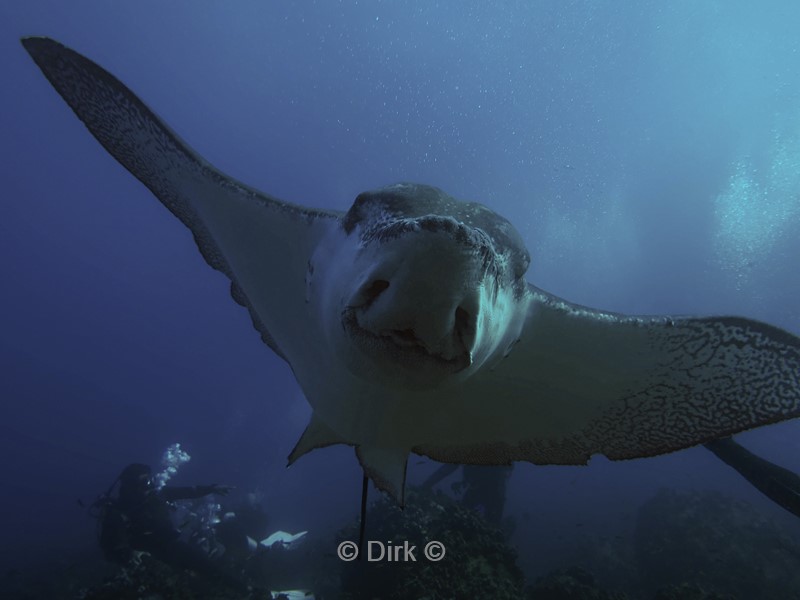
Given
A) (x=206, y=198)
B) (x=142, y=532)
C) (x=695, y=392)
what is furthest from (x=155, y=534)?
(x=695, y=392)

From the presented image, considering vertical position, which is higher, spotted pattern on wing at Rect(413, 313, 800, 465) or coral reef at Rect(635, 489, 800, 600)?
coral reef at Rect(635, 489, 800, 600)

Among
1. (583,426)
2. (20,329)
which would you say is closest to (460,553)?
(583,426)

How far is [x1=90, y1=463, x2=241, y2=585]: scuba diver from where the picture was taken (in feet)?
40.9

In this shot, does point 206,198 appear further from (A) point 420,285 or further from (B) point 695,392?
(B) point 695,392

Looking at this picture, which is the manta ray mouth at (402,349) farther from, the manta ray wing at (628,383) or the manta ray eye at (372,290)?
the manta ray wing at (628,383)

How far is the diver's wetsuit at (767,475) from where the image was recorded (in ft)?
24.8

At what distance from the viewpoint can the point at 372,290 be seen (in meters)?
1.96

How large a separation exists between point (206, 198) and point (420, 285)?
2.40 meters

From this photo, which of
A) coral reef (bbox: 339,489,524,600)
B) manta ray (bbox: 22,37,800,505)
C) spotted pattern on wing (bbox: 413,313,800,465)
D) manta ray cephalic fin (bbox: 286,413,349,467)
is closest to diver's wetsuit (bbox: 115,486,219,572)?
coral reef (bbox: 339,489,524,600)

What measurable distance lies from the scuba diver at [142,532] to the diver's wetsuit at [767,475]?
501 inches

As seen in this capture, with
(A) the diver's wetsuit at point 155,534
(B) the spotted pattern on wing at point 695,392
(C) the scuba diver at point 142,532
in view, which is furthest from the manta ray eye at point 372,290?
(A) the diver's wetsuit at point 155,534

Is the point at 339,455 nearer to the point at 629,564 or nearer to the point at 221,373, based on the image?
the point at 221,373

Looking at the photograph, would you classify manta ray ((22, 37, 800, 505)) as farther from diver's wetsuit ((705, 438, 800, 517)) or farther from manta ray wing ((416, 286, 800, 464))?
diver's wetsuit ((705, 438, 800, 517))

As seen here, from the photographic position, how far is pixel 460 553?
315 inches
